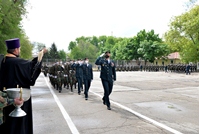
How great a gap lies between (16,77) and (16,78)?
0.01m

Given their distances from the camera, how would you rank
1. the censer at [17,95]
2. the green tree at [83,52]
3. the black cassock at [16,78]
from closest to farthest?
the censer at [17,95] < the black cassock at [16,78] < the green tree at [83,52]

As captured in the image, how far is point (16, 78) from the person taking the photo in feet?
11.4

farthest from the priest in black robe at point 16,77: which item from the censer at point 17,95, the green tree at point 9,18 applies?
the green tree at point 9,18

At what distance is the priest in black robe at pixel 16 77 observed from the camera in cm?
342

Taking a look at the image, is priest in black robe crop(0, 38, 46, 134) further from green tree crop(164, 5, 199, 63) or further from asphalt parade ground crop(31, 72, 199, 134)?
green tree crop(164, 5, 199, 63)

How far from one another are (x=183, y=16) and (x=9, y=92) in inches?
1895

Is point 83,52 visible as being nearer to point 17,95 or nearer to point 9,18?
point 9,18

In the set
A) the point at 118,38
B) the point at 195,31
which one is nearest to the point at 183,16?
the point at 195,31

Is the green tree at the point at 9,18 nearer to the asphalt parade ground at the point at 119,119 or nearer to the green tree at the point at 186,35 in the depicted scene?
the asphalt parade ground at the point at 119,119

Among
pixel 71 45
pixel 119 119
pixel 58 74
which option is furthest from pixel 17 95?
pixel 71 45

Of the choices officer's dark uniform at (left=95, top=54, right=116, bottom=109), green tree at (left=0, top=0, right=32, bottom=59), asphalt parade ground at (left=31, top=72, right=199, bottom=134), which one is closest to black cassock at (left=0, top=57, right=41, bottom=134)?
asphalt parade ground at (left=31, top=72, right=199, bottom=134)

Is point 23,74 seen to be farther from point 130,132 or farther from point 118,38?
point 118,38

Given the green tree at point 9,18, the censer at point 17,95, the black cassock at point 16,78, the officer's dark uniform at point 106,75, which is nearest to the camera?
the censer at point 17,95

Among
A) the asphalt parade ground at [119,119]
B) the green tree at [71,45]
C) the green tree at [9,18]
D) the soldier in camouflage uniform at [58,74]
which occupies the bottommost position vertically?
the asphalt parade ground at [119,119]
